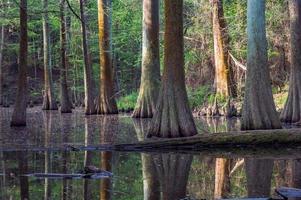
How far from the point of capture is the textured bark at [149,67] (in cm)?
1988

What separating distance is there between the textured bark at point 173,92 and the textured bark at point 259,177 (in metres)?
2.75

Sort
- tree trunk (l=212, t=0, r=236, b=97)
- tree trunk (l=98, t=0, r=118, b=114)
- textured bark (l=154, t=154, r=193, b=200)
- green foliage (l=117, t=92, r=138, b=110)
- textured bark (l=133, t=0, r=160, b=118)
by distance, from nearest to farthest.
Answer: textured bark (l=154, t=154, r=193, b=200) → textured bark (l=133, t=0, r=160, b=118) → tree trunk (l=98, t=0, r=118, b=114) → tree trunk (l=212, t=0, r=236, b=97) → green foliage (l=117, t=92, r=138, b=110)

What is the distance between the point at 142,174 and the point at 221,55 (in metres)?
16.7

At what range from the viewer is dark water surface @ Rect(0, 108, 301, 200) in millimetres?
6902

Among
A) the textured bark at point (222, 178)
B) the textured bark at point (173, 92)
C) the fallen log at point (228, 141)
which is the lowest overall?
the textured bark at point (222, 178)

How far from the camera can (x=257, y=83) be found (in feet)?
42.9

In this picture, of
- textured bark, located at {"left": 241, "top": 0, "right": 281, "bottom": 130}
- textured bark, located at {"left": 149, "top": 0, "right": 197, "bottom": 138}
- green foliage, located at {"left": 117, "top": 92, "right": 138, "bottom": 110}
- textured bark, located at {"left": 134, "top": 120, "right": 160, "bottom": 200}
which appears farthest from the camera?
green foliage, located at {"left": 117, "top": 92, "right": 138, "bottom": 110}

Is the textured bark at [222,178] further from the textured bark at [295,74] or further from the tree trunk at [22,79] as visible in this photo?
the tree trunk at [22,79]

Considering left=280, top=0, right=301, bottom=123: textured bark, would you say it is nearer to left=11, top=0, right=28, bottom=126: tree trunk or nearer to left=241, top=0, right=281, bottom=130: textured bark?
left=241, top=0, right=281, bottom=130: textured bark

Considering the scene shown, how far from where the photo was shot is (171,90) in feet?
40.3

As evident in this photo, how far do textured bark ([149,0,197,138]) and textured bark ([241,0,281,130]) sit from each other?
4.98 ft

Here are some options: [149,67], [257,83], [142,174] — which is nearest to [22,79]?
[149,67]

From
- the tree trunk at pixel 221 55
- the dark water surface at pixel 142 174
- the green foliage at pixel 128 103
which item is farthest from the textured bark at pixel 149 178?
the green foliage at pixel 128 103

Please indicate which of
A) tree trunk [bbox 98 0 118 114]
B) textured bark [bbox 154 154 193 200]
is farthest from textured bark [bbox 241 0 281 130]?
tree trunk [bbox 98 0 118 114]
